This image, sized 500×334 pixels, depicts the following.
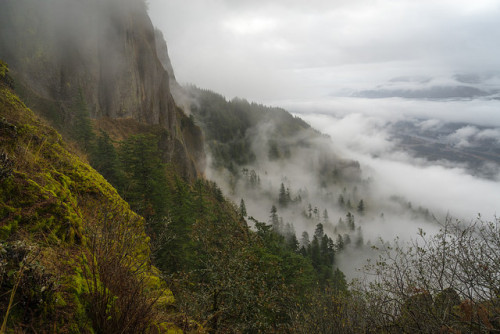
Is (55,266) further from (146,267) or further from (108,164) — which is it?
(108,164)

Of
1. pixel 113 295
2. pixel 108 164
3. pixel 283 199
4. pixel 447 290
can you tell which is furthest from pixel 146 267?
pixel 283 199

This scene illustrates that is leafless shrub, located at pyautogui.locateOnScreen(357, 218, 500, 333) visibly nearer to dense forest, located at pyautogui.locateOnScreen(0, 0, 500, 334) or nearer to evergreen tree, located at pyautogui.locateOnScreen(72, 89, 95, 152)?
dense forest, located at pyautogui.locateOnScreen(0, 0, 500, 334)

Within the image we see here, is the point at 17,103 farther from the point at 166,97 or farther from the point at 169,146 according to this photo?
the point at 166,97

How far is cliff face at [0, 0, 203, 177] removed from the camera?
27156 mm

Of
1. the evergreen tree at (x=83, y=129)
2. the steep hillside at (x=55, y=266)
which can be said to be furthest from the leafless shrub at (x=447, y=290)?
the evergreen tree at (x=83, y=129)

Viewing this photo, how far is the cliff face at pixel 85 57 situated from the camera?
89.1 feet

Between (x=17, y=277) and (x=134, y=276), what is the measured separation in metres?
1.97

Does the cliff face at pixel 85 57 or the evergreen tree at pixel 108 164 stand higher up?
the cliff face at pixel 85 57

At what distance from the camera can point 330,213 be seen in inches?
7249

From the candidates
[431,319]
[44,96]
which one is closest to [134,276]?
[431,319]

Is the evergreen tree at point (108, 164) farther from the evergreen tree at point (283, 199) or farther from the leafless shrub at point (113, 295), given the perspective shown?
the evergreen tree at point (283, 199)

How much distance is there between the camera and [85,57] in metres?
33.7

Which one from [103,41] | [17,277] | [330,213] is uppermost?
[103,41]

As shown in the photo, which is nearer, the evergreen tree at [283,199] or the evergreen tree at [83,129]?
the evergreen tree at [83,129]
